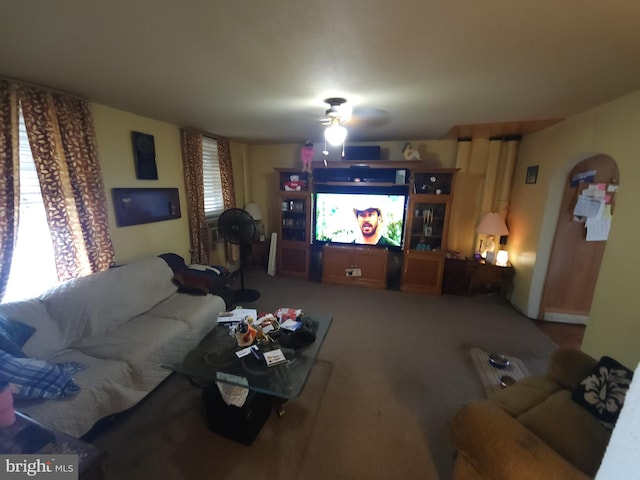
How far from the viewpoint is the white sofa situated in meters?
1.45

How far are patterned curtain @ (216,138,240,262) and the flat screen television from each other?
1343mm

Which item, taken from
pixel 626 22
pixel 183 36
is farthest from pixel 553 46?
pixel 183 36

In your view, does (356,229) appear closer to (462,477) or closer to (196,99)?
(196,99)

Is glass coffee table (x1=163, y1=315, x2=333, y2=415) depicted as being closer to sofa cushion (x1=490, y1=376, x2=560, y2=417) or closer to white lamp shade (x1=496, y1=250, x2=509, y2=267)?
sofa cushion (x1=490, y1=376, x2=560, y2=417)

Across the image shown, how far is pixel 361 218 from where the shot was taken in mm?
3881

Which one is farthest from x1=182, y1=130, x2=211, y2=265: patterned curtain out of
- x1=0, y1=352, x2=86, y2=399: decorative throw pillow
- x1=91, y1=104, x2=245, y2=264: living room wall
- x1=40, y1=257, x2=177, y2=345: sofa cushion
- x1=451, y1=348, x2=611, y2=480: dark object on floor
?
x1=451, y1=348, x2=611, y2=480: dark object on floor

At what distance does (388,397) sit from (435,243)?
2503 mm

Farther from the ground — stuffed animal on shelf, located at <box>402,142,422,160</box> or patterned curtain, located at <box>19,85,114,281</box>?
stuffed animal on shelf, located at <box>402,142,422,160</box>

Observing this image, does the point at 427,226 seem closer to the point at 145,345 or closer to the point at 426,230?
the point at 426,230

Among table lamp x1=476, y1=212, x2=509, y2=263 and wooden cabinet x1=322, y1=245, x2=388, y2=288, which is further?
wooden cabinet x1=322, y1=245, x2=388, y2=288

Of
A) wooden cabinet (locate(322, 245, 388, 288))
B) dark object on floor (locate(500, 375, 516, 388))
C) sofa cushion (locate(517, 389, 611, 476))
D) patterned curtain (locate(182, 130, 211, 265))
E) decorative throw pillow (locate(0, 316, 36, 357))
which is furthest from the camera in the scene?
wooden cabinet (locate(322, 245, 388, 288))

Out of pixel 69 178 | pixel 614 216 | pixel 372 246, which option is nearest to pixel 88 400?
pixel 69 178

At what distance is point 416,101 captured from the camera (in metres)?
2.11

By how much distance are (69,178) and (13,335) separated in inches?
47.6
